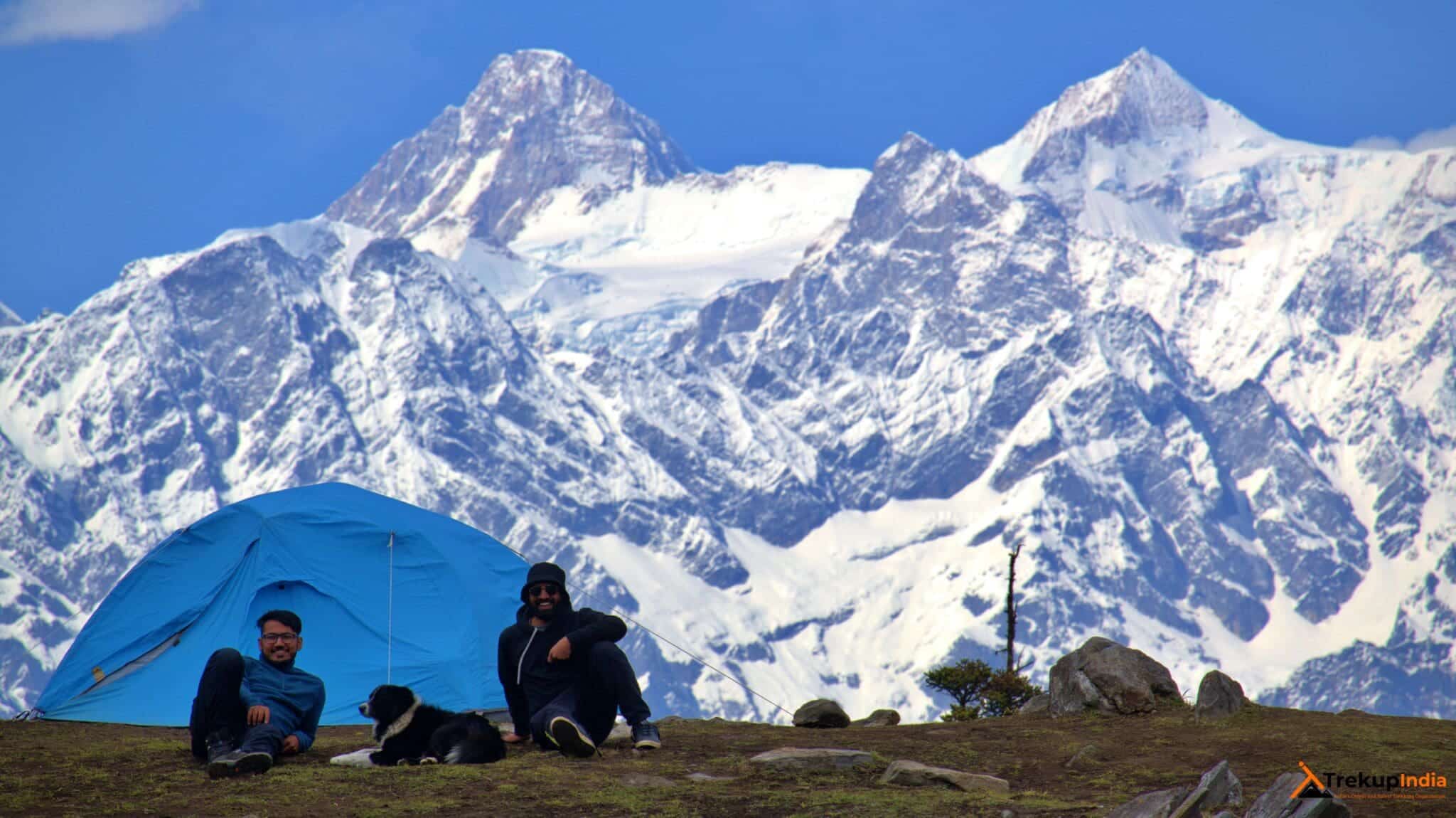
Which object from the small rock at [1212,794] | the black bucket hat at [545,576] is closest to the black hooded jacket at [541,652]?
the black bucket hat at [545,576]

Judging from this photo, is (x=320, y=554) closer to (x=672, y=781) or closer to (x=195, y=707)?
(x=195, y=707)

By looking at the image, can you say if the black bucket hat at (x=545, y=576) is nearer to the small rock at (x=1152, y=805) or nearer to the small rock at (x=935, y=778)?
the small rock at (x=935, y=778)

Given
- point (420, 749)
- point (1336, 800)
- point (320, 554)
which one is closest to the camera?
point (1336, 800)

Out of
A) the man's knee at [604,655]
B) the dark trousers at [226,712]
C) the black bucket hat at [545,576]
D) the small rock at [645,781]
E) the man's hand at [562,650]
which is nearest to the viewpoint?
the small rock at [645,781]

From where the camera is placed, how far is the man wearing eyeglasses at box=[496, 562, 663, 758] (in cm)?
2144

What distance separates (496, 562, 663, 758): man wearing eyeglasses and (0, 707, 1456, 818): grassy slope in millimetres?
407

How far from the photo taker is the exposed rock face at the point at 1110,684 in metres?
25.7

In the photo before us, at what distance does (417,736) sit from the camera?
2078cm

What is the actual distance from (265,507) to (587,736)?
28.6 ft

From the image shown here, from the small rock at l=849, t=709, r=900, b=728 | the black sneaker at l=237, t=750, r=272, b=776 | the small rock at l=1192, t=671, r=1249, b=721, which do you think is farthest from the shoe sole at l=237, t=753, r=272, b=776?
the small rock at l=1192, t=671, r=1249, b=721

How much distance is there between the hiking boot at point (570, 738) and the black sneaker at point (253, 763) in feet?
10.4

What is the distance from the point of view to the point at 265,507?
27.7 meters

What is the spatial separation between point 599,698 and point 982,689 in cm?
1879

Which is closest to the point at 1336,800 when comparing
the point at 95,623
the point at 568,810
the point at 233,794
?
the point at 568,810
